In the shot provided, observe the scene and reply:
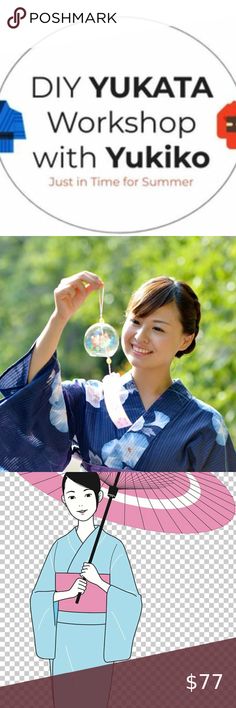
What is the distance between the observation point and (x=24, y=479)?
6.64ft

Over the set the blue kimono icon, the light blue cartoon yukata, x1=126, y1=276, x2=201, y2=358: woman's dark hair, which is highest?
the blue kimono icon

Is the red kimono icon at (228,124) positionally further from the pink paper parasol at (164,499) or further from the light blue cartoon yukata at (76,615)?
the light blue cartoon yukata at (76,615)

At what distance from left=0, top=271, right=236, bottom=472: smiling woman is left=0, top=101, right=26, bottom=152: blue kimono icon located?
14.6 inches

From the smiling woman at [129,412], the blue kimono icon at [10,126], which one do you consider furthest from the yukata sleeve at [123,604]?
the blue kimono icon at [10,126]

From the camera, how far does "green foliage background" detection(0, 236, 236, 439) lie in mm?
3824

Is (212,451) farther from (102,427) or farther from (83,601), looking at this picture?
(83,601)

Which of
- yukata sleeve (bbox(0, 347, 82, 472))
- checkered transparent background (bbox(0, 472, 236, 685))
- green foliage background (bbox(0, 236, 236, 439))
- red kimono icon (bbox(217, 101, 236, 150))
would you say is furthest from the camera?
green foliage background (bbox(0, 236, 236, 439))

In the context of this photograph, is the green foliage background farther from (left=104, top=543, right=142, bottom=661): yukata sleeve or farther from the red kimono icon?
(left=104, top=543, right=142, bottom=661): yukata sleeve

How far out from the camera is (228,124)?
2.33 metres

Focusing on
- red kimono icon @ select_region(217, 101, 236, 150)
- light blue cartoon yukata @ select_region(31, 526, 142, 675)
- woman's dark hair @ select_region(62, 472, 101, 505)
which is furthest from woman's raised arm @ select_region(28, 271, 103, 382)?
red kimono icon @ select_region(217, 101, 236, 150)

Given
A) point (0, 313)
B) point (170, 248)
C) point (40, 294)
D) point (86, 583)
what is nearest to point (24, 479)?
point (86, 583)

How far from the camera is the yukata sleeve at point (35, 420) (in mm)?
2119

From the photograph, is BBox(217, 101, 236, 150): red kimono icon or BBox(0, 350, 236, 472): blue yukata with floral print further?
BBox(217, 101, 236, 150): red kimono icon

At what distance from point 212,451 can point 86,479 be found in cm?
23
